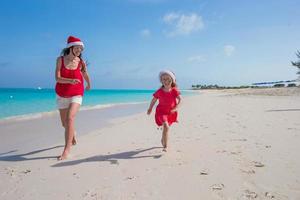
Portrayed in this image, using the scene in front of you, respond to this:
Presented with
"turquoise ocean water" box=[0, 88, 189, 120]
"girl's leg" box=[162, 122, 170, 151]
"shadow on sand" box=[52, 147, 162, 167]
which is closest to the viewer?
"shadow on sand" box=[52, 147, 162, 167]

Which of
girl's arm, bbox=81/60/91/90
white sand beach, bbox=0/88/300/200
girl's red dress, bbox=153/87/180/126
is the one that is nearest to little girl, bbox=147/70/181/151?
girl's red dress, bbox=153/87/180/126

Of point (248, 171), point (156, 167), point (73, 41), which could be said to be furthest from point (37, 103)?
point (248, 171)

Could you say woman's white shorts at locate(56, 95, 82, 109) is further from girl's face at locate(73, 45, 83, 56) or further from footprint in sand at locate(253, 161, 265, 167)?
footprint in sand at locate(253, 161, 265, 167)

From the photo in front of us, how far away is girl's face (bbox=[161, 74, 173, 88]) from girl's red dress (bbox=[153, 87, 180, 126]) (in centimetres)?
10

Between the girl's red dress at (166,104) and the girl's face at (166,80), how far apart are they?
10cm

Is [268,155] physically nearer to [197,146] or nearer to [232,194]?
[197,146]

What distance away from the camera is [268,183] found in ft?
9.45

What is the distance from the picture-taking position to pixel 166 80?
4746 millimetres

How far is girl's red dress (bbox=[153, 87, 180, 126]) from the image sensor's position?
467cm

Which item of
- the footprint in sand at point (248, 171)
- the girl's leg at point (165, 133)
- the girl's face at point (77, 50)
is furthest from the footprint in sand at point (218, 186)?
the girl's face at point (77, 50)

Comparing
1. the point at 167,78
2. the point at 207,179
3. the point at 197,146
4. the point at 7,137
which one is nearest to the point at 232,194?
the point at 207,179

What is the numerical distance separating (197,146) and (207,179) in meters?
1.66

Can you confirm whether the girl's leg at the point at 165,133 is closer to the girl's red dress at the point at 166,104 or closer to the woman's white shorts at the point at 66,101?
the girl's red dress at the point at 166,104

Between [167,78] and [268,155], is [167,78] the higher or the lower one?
the higher one
